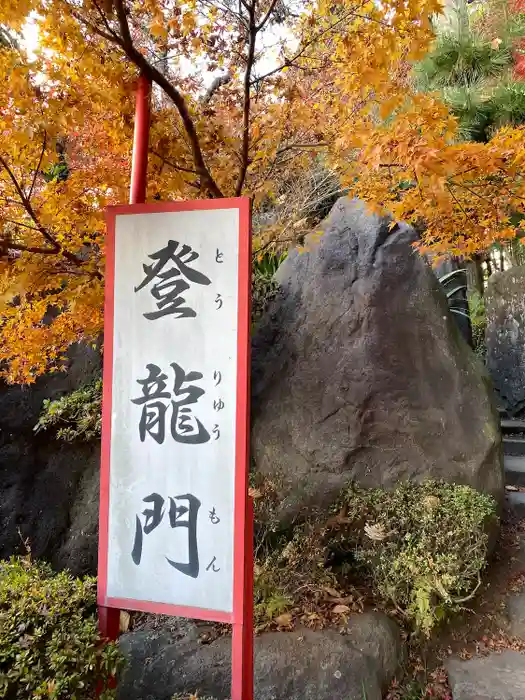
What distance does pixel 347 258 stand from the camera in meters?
4.91

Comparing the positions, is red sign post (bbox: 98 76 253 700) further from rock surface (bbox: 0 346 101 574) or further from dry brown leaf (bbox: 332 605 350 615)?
rock surface (bbox: 0 346 101 574)

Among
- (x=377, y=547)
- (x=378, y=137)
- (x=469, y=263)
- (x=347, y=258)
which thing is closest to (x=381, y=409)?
(x=377, y=547)

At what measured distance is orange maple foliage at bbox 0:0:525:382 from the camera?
2.79 m

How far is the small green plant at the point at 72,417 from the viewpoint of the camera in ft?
16.0

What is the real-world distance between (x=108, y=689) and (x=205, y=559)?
831 mm

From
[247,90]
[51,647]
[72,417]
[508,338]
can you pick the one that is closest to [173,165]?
[247,90]

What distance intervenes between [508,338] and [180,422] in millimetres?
7314

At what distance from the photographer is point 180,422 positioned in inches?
101

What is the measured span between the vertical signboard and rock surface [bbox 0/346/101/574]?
2.32 meters

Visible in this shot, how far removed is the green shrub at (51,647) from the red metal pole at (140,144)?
7.68 ft

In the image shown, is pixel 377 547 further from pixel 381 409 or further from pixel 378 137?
pixel 378 137

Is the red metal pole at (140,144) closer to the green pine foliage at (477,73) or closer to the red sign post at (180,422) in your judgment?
the red sign post at (180,422)

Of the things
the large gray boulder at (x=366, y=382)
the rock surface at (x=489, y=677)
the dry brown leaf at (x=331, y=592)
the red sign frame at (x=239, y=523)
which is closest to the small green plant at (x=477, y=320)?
the large gray boulder at (x=366, y=382)

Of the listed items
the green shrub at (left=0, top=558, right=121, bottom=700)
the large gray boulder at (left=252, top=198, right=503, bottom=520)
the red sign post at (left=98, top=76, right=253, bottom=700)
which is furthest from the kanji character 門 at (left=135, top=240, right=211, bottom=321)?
the large gray boulder at (left=252, top=198, right=503, bottom=520)
